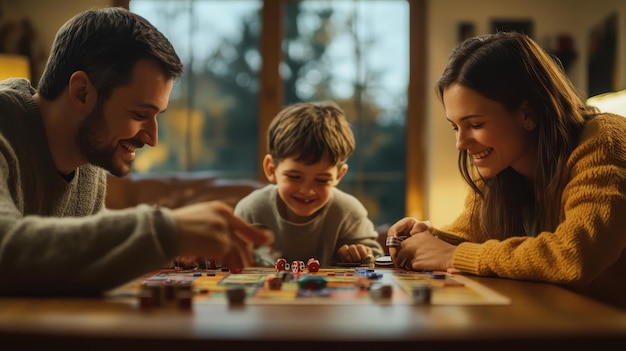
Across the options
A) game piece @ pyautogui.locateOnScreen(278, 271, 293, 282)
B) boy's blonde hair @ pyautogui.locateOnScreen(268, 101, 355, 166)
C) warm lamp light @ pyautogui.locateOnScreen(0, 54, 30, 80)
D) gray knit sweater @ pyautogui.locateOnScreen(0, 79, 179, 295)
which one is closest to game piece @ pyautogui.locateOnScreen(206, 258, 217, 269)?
game piece @ pyautogui.locateOnScreen(278, 271, 293, 282)

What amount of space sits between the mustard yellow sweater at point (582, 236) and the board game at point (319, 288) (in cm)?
8

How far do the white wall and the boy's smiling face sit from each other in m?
1.98

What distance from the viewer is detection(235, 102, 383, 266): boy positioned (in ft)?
6.93

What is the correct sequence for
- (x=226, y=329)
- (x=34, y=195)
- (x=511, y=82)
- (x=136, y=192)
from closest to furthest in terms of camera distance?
(x=226, y=329)
(x=34, y=195)
(x=511, y=82)
(x=136, y=192)

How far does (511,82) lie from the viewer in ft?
5.09

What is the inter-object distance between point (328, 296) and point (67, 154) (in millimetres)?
754

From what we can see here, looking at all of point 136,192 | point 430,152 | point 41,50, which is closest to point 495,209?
point 136,192

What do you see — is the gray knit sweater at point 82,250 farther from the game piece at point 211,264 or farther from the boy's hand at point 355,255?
the boy's hand at point 355,255

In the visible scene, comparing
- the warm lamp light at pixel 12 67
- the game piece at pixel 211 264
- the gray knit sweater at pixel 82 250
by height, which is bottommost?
the game piece at pixel 211 264

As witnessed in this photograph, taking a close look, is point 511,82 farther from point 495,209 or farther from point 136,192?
point 136,192

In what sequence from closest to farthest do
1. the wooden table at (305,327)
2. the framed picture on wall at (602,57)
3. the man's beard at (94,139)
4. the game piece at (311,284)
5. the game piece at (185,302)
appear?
the wooden table at (305,327), the game piece at (185,302), the game piece at (311,284), the man's beard at (94,139), the framed picture on wall at (602,57)

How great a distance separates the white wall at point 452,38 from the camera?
158 inches

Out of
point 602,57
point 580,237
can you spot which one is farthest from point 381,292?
point 602,57

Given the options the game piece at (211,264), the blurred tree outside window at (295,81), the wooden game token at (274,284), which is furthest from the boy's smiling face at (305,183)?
the blurred tree outside window at (295,81)
